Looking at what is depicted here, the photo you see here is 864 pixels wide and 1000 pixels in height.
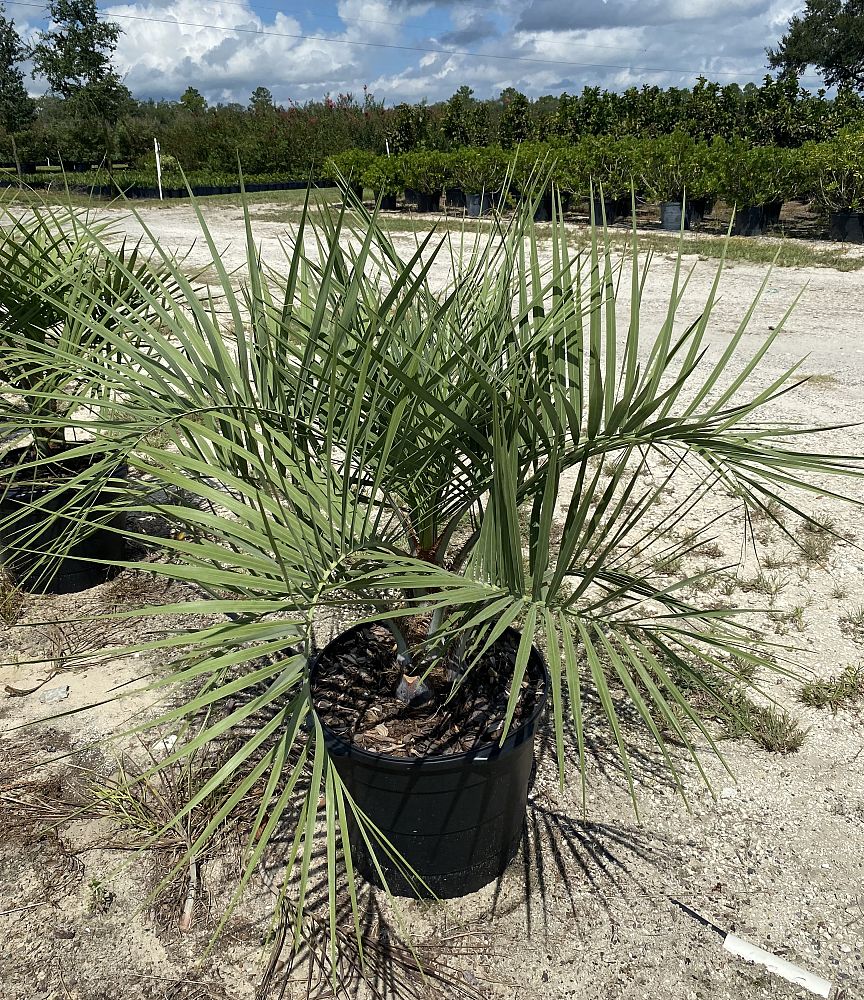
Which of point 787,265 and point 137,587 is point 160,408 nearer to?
point 137,587

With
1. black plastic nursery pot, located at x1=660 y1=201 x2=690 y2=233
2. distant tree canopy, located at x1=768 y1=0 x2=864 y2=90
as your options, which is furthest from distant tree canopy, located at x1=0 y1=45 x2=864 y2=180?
distant tree canopy, located at x1=768 y1=0 x2=864 y2=90

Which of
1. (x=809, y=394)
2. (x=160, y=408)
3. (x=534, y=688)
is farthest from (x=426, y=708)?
(x=809, y=394)

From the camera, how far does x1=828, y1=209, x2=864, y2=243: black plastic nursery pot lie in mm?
8492

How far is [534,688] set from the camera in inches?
54.0

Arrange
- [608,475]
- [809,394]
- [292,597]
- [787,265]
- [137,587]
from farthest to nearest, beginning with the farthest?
[787,265] < [809,394] < [608,475] < [137,587] < [292,597]

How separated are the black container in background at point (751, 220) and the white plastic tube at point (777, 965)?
31.1ft

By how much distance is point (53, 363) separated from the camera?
128 centimetres

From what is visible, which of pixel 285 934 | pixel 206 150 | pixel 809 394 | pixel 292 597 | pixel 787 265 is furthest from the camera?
pixel 206 150

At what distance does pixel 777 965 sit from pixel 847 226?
9324 mm

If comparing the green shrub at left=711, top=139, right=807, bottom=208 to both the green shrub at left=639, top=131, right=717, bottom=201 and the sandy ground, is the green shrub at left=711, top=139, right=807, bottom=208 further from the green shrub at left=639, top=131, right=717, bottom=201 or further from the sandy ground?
the sandy ground

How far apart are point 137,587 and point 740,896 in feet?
6.03

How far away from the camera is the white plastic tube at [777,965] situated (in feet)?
3.98

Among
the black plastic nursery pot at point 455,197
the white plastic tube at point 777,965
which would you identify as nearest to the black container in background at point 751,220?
the black plastic nursery pot at point 455,197

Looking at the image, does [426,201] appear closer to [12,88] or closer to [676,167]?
[676,167]
